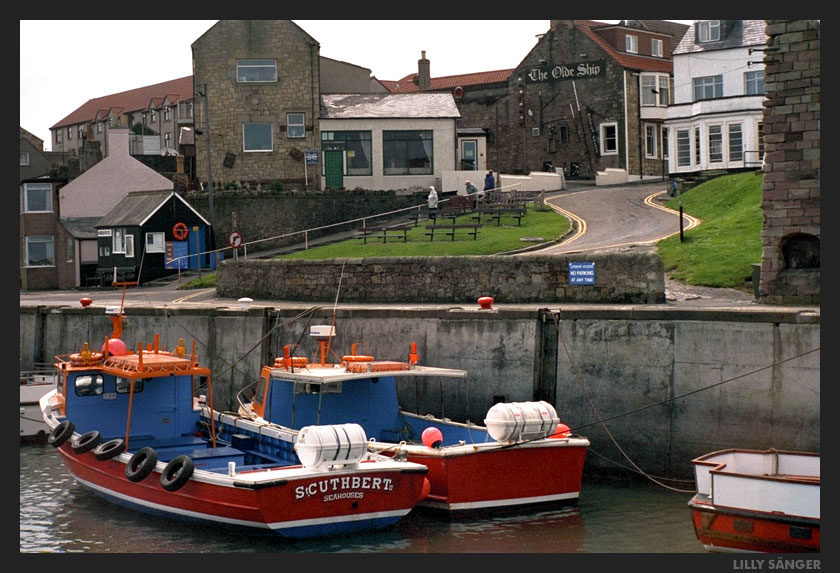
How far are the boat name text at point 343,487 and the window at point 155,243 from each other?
27.1m

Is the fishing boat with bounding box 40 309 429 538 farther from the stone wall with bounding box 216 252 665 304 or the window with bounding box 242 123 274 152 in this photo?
the window with bounding box 242 123 274 152

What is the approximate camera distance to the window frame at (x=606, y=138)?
2151 inches

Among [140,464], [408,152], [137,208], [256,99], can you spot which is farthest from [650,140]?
[140,464]

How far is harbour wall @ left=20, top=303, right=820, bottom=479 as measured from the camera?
1734cm

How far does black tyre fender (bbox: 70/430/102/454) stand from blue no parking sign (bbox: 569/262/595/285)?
34.1 ft

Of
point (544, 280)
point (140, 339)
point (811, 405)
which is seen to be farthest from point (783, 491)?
point (140, 339)

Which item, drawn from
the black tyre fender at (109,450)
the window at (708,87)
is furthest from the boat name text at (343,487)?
the window at (708,87)

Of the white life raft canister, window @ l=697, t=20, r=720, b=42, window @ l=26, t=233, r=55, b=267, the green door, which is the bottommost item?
the white life raft canister

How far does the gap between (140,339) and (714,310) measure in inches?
598

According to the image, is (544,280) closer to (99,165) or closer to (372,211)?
(372,211)

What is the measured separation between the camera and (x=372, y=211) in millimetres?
44250

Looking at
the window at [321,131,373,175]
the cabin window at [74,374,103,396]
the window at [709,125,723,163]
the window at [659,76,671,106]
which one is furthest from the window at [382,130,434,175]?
the cabin window at [74,374,103,396]

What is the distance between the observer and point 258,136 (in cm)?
4712

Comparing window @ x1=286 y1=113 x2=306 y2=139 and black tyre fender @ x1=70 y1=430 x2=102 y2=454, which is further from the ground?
window @ x1=286 y1=113 x2=306 y2=139
